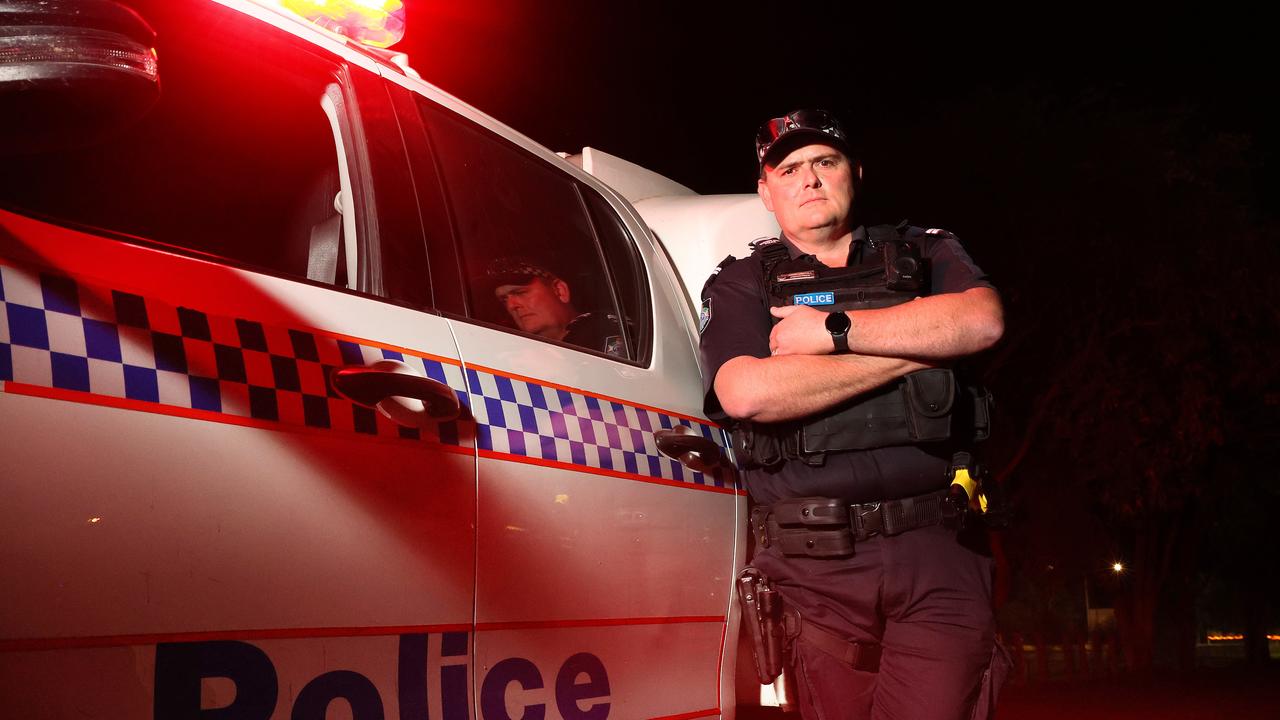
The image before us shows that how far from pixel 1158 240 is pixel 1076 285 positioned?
93cm

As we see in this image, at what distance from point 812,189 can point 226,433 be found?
1657 millimetres

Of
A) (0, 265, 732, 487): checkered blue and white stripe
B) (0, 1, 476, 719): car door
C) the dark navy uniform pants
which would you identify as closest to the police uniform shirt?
the dark navy uniform pants

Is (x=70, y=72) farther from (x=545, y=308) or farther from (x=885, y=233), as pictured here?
(x=885, y=233)

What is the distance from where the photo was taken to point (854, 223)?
288cm

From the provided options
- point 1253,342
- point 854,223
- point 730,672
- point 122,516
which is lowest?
point 730,672

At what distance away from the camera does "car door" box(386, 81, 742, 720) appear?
76.6 inches

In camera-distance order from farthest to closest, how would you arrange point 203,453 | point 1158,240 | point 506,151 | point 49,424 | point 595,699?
point 1158,240 < point 506,151 < point 595,699 < point 203,453 < point 49,424

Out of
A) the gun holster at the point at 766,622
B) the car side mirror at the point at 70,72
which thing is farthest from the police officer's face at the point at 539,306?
the car side mirror at the point at 70,72

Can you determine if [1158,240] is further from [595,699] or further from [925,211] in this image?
[595,699]

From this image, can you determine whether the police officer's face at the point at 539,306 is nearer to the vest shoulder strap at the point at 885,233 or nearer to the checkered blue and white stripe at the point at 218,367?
the checkered blue and white stripe at the point at 218,367

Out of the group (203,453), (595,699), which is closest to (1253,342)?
(595,699)

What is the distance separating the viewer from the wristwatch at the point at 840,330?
2.39 metres

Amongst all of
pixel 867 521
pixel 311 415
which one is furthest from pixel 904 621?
pixel 311 415

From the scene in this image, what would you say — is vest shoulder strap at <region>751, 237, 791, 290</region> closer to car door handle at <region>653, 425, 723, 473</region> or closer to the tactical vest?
the tactical vest
